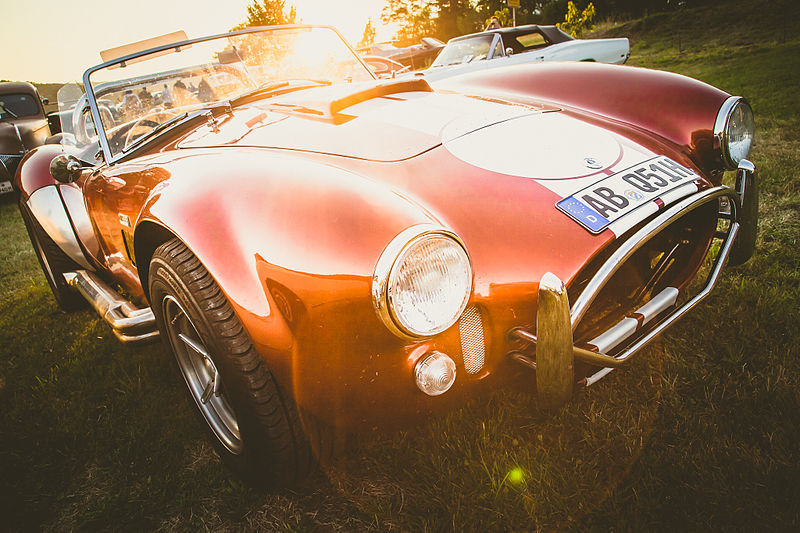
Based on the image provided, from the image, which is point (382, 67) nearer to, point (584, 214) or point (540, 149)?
point (540, 149)

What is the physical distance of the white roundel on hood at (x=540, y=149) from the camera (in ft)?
4.53

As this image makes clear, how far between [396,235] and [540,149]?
0.70 m

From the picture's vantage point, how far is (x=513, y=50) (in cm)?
719

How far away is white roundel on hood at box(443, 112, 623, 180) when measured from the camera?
138 cm

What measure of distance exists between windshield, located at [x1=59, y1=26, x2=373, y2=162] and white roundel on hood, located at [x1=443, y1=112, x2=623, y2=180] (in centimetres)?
118

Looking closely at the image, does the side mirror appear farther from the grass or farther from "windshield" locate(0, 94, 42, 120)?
"windshield" locate(0, 94, 42, 120)

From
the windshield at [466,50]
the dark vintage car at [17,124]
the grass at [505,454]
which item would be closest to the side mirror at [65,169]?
the grass at [505,454]

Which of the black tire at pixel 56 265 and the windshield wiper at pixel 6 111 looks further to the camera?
the windshield wiper at pixel 6 111

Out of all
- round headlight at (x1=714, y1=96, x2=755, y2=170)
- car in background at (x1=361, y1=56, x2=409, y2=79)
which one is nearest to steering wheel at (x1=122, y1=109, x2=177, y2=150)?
car in background at (x1=361, y1=56, x2=409, y2=79)

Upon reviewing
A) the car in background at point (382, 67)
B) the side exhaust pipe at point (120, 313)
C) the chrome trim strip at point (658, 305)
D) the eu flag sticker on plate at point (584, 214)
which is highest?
the car in background at point (382, 67)

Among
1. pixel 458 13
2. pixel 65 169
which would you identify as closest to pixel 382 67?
pixel 65 169

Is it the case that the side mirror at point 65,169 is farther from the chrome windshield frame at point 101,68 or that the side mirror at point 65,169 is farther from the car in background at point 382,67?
the car in background at point 382,67

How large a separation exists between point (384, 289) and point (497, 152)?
705 mm

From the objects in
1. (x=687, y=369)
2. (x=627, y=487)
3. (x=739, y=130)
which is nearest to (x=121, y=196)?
(x=627, y=487)
